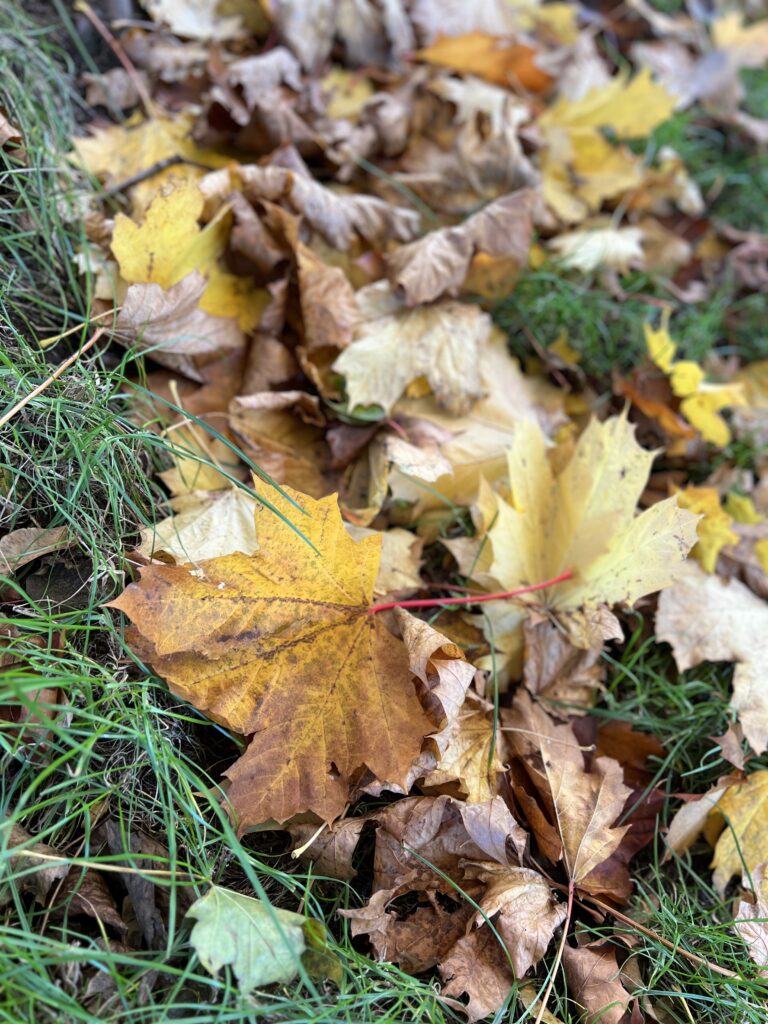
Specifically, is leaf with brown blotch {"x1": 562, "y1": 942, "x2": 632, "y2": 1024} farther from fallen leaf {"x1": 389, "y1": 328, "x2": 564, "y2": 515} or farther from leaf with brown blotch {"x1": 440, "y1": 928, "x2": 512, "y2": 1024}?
fallen leaf {"x1": 389, "y1": 328, "x2": 564, "y2": 515}

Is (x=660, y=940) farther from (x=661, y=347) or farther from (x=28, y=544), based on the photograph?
(x=661, y=347)

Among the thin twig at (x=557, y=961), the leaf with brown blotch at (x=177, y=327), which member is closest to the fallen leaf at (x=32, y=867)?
the thin twig at (x=557, y=961)

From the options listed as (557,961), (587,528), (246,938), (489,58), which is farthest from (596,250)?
(246,938)

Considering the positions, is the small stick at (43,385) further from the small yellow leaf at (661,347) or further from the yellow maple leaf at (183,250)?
the small yellow leaf at (661,347)

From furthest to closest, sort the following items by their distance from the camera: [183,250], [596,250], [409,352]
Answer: [596,250] < [409,352] < [183,250]

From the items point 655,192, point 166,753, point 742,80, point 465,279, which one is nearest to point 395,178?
point 465,279

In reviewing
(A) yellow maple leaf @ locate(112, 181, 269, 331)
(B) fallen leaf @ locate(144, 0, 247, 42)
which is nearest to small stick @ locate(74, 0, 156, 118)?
(B) fallen leaf @ locate(144, 0, 247, 42)
